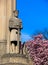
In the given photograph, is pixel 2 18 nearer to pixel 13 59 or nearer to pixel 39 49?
pixel 13 59

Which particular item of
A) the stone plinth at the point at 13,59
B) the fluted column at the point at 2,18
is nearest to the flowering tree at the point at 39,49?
the fluted column at the point at 2,18

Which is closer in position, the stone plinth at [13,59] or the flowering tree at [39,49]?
the stone plinth at [13,59]

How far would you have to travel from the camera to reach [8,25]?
25000 mm

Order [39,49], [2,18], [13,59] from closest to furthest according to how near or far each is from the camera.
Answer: [13,59] < [2,18] < [39,49]

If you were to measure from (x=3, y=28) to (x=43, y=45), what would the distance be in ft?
104

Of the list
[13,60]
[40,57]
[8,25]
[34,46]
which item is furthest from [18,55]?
[34,46]

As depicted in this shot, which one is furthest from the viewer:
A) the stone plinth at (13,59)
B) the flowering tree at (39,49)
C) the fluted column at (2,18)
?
the flowering tree at (39,49)

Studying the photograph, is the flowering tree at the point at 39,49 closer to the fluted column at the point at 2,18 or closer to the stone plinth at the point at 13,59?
the fluted column at the point at 2,18

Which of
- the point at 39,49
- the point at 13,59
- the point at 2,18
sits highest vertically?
the point at 39,49

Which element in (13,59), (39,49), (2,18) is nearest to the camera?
(13,59)

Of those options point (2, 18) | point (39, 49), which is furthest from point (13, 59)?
point (39, 49)

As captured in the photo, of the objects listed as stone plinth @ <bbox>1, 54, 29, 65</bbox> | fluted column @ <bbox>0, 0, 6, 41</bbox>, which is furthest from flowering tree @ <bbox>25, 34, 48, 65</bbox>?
stone plinth @ <bbox>1, 54, 29, 65</bbox>

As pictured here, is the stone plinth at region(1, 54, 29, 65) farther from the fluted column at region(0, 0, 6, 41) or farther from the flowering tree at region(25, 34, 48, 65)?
the flowering tree at region(25, 34, 48, 65)

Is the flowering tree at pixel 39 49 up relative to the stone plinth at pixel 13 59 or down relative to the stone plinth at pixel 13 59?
up
